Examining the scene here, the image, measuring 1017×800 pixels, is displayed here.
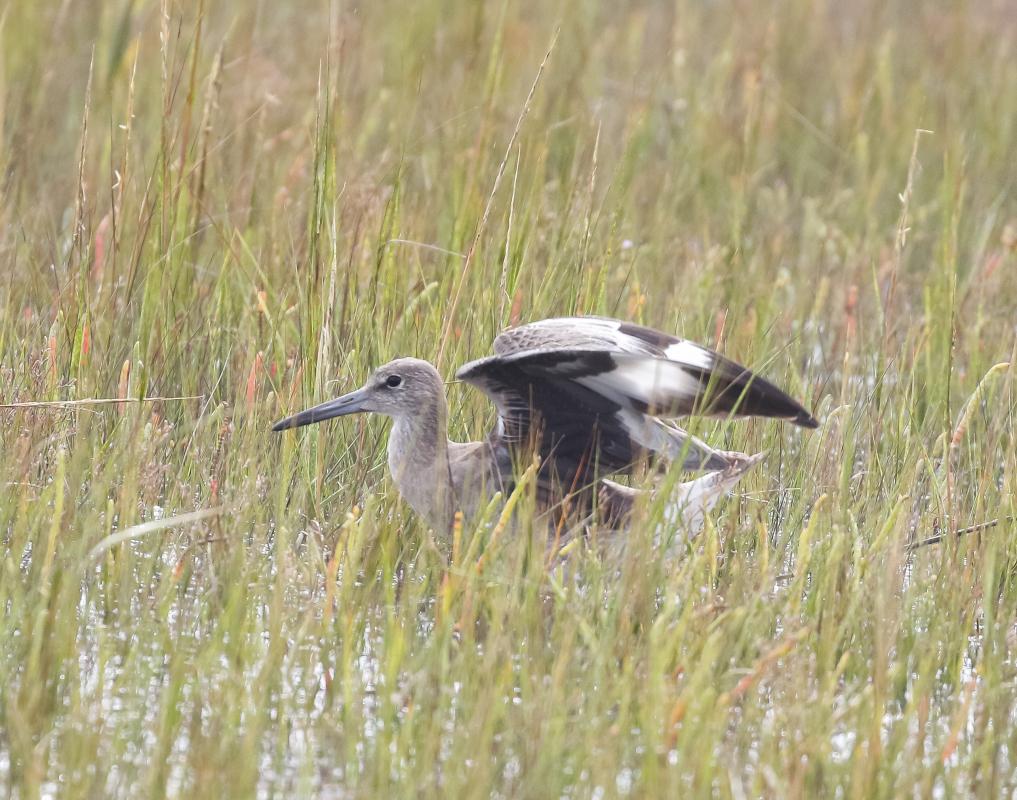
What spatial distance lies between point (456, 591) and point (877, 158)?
4.22 metres

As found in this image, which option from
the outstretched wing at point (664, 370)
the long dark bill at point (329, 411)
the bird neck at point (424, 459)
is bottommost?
the bird neck at point (424, 459)

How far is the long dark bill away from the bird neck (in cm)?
11

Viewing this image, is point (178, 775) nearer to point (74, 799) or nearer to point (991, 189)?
point (74, 799)

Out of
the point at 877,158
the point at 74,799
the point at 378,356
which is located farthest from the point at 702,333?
the point at 74,799

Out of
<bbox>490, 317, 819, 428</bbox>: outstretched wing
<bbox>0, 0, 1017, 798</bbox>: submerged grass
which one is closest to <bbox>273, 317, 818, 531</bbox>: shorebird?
<bbox>490, 317, 819, 428</bbox>: outstretched wing

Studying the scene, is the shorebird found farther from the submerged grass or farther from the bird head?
the submerged grass

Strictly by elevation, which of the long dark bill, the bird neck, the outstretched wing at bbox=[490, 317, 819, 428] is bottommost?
the bird neck

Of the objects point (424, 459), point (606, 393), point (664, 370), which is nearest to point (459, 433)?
point (424, 459)

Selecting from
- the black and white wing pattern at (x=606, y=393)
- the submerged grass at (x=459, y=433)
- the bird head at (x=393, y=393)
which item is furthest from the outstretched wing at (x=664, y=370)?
the bird head at (x=393, y=393)

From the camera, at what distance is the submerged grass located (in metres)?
2.61

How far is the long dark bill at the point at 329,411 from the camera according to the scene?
3.74 m

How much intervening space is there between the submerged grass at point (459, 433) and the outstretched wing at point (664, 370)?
286mm

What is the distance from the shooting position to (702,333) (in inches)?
189

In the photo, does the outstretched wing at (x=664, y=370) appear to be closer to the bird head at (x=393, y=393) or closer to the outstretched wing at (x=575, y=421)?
the outstretched wing at (x=575, y=421)
